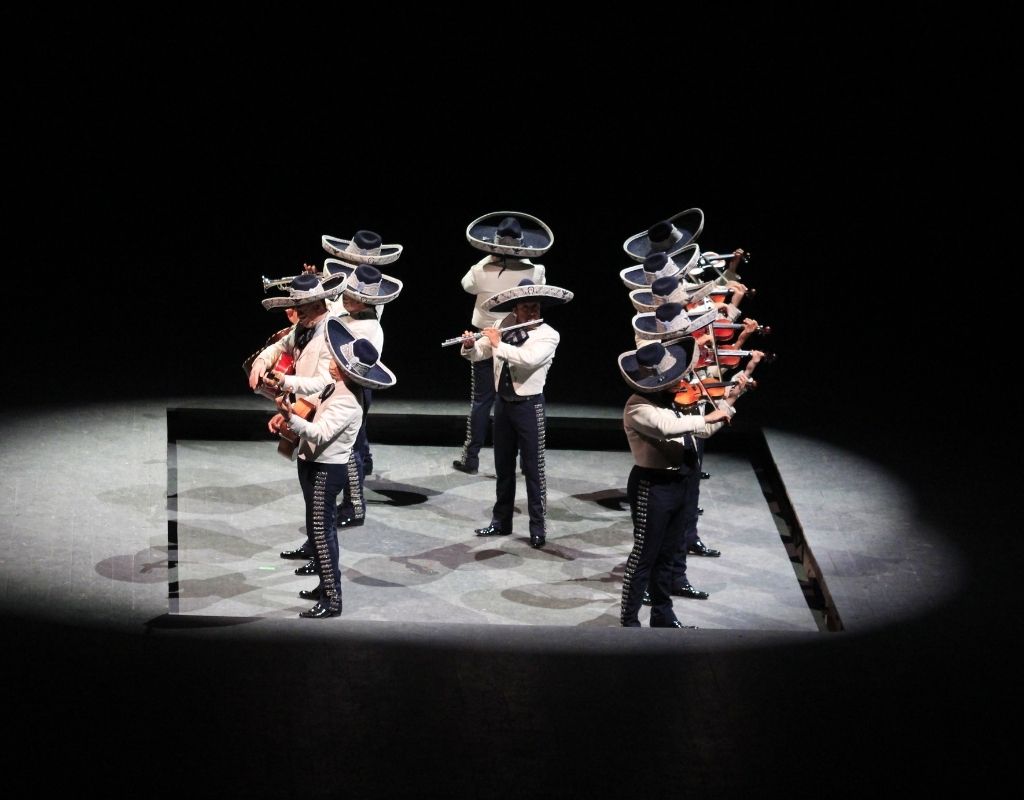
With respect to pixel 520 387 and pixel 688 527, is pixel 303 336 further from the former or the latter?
pixel 688 527

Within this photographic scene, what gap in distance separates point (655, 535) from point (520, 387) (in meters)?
1.69

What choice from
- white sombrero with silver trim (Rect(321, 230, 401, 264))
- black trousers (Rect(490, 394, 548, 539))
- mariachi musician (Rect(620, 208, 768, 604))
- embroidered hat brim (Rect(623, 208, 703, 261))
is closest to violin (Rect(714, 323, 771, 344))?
mariachi musician (Rect(620, 208, 768, 604))

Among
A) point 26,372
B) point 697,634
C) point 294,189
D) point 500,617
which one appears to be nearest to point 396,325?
point 294,189

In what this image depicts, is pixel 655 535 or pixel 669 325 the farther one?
pixel 669 325

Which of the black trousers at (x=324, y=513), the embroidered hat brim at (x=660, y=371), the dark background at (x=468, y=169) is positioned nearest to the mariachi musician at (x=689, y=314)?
the embroidered hat brim at (x=660, y=371)

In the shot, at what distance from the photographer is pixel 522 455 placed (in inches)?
343

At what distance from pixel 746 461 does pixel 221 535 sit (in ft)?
12.1

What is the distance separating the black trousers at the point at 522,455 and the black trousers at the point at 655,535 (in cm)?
148

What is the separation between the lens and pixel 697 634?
668 cm

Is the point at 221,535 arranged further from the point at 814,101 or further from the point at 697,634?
the point at 814,101

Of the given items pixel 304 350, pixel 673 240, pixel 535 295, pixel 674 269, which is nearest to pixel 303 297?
pixel 304 350

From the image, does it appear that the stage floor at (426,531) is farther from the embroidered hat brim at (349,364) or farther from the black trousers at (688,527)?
the embroidered hat brim at (349,364)

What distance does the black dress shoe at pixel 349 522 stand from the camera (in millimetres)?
8898

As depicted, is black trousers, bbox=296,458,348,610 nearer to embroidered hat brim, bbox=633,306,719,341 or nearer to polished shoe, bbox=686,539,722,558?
embroidered hat brim, bbox=633,306,719,341
